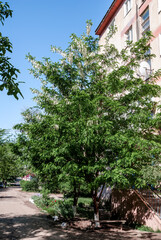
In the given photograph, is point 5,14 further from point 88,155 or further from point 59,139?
point 88,155

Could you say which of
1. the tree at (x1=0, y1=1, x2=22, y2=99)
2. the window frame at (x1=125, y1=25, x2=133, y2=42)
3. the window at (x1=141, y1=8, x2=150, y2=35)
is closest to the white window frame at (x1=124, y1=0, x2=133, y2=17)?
the window frame at (x1=125, y1=25, x2=133, y2=42)

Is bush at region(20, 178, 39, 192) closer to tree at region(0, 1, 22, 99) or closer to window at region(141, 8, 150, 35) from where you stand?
window at region(141, 8, 150, 35)

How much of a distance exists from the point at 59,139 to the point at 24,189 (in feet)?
98.8

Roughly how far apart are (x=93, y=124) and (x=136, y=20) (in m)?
12.6

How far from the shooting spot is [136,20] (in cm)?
1644

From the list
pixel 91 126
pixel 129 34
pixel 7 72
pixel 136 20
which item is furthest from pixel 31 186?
pixel 7 72

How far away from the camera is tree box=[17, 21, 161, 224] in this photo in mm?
7734

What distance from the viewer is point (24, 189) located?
34844 mm

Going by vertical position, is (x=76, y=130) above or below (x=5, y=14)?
below

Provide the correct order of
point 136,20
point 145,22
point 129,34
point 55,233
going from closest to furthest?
point 55,233 < point 145,22 < point 136,20 < point 129,34

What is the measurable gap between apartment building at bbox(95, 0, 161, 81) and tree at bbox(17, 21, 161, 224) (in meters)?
3.90

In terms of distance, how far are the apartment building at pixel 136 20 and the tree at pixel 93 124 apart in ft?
12.8

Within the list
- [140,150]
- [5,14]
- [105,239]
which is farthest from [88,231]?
[5,14]

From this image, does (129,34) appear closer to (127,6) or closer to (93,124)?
(127,6)
